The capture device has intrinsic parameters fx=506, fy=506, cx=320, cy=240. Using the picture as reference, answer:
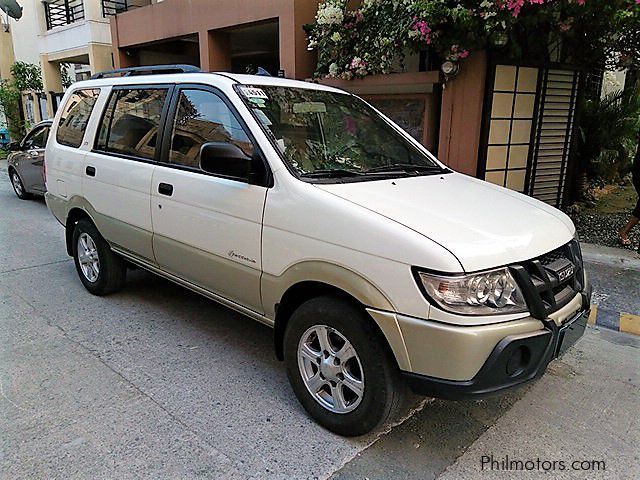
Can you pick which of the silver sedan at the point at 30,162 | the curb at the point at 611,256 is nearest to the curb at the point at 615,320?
the curb at the point at 611,256

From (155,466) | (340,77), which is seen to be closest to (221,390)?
(155,466)

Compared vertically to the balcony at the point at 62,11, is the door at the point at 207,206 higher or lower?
lower

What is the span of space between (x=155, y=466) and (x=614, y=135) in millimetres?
9280

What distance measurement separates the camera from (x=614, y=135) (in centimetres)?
895

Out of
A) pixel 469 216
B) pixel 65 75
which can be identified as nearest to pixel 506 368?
pixel 469 216

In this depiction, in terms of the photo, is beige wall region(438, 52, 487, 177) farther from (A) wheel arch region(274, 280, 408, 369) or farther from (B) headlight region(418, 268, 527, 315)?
(B) headlight region(418, 268, 527, 315)

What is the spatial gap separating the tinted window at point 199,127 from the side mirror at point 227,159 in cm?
19

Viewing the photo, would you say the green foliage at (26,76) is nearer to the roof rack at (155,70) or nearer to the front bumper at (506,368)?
the roof rack at (155,70)

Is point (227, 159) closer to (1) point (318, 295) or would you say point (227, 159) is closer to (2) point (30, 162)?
(1) point (318, 295)

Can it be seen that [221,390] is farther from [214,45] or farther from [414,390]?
[214,45]

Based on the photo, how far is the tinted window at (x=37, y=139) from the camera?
962cm

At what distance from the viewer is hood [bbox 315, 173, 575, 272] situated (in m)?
2.39

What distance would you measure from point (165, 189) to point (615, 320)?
3.96 m

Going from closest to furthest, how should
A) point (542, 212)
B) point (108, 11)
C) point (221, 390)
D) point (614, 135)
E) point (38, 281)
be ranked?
point (542, 212), point (221, 390), point (38, 281), point (614, 135), point (108, 11)
